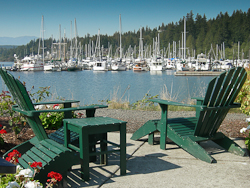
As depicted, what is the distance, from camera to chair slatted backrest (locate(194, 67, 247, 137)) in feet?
12.4

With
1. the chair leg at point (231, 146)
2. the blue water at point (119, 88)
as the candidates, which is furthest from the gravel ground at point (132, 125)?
the blue water at point (119, 88)

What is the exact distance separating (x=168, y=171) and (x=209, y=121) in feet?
3.19

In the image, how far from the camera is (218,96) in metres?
3.84

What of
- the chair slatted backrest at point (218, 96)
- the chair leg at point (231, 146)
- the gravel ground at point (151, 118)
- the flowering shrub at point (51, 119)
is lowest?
the gravel ground at point (151, 118)

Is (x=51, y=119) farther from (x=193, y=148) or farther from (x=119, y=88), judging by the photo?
(x=119, y=88)

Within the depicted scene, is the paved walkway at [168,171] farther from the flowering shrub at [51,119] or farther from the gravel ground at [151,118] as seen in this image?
the flowering shrub at [51,119]

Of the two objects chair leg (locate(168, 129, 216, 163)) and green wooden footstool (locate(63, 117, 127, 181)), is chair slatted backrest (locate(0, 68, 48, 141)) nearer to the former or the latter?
green wooden footstool (locate(63, 117, 127, 181))

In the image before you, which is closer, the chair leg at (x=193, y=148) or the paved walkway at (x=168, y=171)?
the paved walkway at (x=168, y=171)

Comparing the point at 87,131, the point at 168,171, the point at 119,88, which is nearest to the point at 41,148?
the point at 87,131

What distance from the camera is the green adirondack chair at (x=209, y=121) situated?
3.80 metres

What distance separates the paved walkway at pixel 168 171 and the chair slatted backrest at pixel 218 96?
0.45 metres

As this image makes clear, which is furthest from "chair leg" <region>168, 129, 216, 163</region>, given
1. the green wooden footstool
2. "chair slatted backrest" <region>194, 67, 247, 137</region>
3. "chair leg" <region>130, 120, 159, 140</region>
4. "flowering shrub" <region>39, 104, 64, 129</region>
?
"flowering shrub" <region>39, 104, 64, 129</region>

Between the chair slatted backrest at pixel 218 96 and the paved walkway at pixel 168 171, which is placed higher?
the chair slatted backrest at pixel 218 96

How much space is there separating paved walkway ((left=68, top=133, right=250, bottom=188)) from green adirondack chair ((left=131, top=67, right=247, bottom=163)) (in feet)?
0.47
